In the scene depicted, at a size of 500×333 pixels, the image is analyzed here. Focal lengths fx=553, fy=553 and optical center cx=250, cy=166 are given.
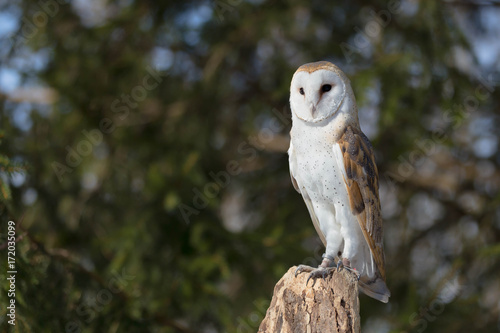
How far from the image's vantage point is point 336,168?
7.73 ft

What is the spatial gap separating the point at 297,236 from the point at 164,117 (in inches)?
64.0

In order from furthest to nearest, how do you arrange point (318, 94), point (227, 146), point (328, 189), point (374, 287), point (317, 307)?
point (227, 146)
point (374, 287)
point (328, 189)
point (318, 94)
point (317, 307)


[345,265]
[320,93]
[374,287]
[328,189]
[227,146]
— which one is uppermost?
[320,93]

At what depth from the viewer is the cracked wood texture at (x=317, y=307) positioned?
203 cm

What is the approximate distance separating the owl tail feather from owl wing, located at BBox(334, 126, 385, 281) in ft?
0.13

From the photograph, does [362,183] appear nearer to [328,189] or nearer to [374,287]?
[328,189]

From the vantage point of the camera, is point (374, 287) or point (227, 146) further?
point (227, 146)

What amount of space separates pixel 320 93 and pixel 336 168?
0.33 metres

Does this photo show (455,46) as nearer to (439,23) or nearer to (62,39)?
(439,23)

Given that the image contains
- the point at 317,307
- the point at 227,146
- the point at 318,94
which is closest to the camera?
the point at 317,307

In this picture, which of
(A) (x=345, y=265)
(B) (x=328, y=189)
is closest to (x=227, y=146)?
(B) (x=328, y=189)

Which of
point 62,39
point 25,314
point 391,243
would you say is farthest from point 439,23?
point 25,314

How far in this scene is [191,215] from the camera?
401cm

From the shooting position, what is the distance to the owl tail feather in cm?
249
